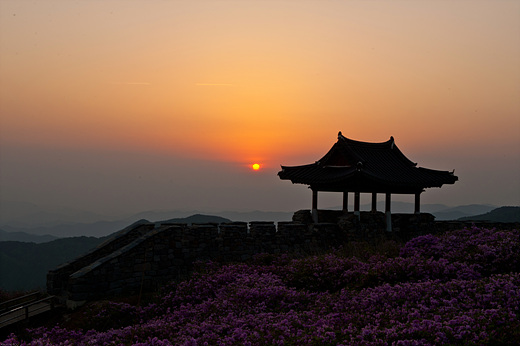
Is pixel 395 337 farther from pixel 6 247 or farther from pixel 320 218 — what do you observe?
pixel 6 247

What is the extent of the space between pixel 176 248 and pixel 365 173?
9.09m

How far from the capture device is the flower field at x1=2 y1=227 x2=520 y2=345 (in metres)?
8.48

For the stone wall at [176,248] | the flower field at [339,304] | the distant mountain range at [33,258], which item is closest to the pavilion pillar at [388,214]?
the stone wall at [176,248]

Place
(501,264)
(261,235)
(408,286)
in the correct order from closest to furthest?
1. (408,286)
2. (501,264)
3. (261,235)

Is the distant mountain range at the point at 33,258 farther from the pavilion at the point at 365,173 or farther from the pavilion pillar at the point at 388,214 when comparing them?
the pavilion pillar at the point at 388,214

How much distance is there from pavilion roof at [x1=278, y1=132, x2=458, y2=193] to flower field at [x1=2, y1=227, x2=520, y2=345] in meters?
5.28

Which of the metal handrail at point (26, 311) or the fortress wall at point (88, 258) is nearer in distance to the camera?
the metal handrail at point (26, 311)

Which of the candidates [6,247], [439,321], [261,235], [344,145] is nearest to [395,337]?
[439,321]

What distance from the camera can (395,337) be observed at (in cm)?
810

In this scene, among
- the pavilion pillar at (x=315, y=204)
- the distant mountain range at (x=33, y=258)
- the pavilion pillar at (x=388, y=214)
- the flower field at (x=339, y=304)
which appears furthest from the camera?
the distant mountain range at (x=33, y=258)

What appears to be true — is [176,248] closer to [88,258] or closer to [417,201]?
[88,258]

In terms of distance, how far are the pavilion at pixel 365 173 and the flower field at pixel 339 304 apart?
5.29m

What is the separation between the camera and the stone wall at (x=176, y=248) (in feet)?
50.3

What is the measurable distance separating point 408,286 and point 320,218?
1326 centimetres
